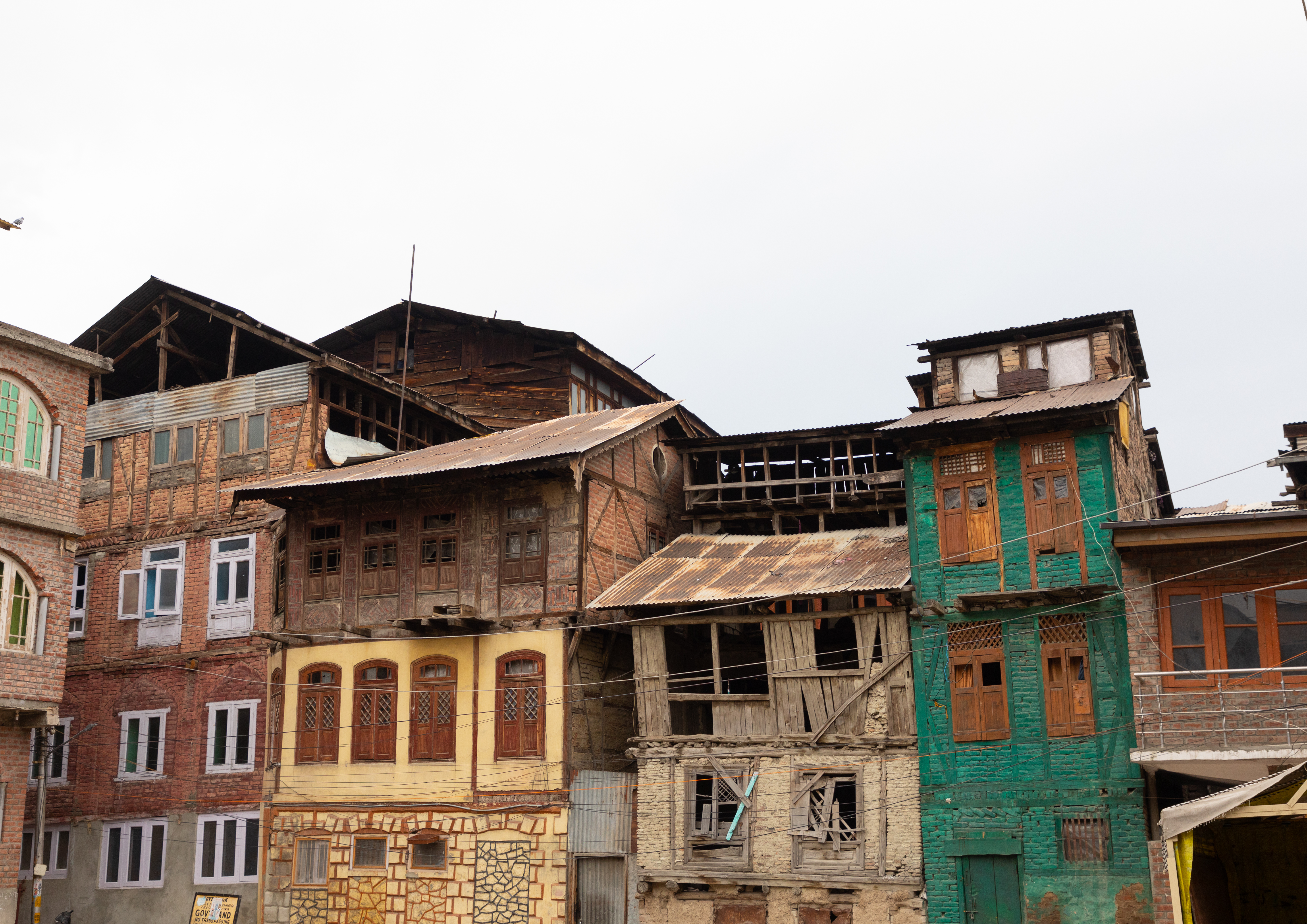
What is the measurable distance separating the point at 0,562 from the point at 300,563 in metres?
6.90

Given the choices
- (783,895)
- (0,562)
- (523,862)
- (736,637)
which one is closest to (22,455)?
(0,562)

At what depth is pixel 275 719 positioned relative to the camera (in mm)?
31969

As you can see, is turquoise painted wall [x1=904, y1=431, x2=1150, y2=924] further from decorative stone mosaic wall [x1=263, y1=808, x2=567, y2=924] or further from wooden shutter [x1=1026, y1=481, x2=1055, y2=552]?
decorative stone mosaic wall [x1=263, y1=808, x2=567, y2=924]

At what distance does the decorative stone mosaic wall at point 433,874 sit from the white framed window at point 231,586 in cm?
479

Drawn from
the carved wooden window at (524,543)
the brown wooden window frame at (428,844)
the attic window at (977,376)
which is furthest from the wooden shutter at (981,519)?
the brown wooden window frame at (428,844)

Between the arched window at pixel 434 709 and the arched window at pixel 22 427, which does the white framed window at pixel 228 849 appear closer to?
the arched window at pixel 434 709

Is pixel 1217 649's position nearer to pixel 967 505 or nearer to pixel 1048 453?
pixel 1048 453

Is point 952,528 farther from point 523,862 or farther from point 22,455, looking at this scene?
point 22,455

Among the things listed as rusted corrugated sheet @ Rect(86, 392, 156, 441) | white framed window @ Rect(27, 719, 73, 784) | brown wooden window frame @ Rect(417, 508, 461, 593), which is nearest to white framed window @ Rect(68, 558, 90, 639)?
white framed window @ Rect(27, 719, 73, 784)

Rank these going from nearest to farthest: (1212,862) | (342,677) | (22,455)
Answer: (1212,862) → (22,455) → (342,677)

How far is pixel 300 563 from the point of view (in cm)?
3256

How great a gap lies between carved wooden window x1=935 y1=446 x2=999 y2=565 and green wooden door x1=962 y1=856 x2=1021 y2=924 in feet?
18.6

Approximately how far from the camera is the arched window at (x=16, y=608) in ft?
90.3

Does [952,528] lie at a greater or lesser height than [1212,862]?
greater
